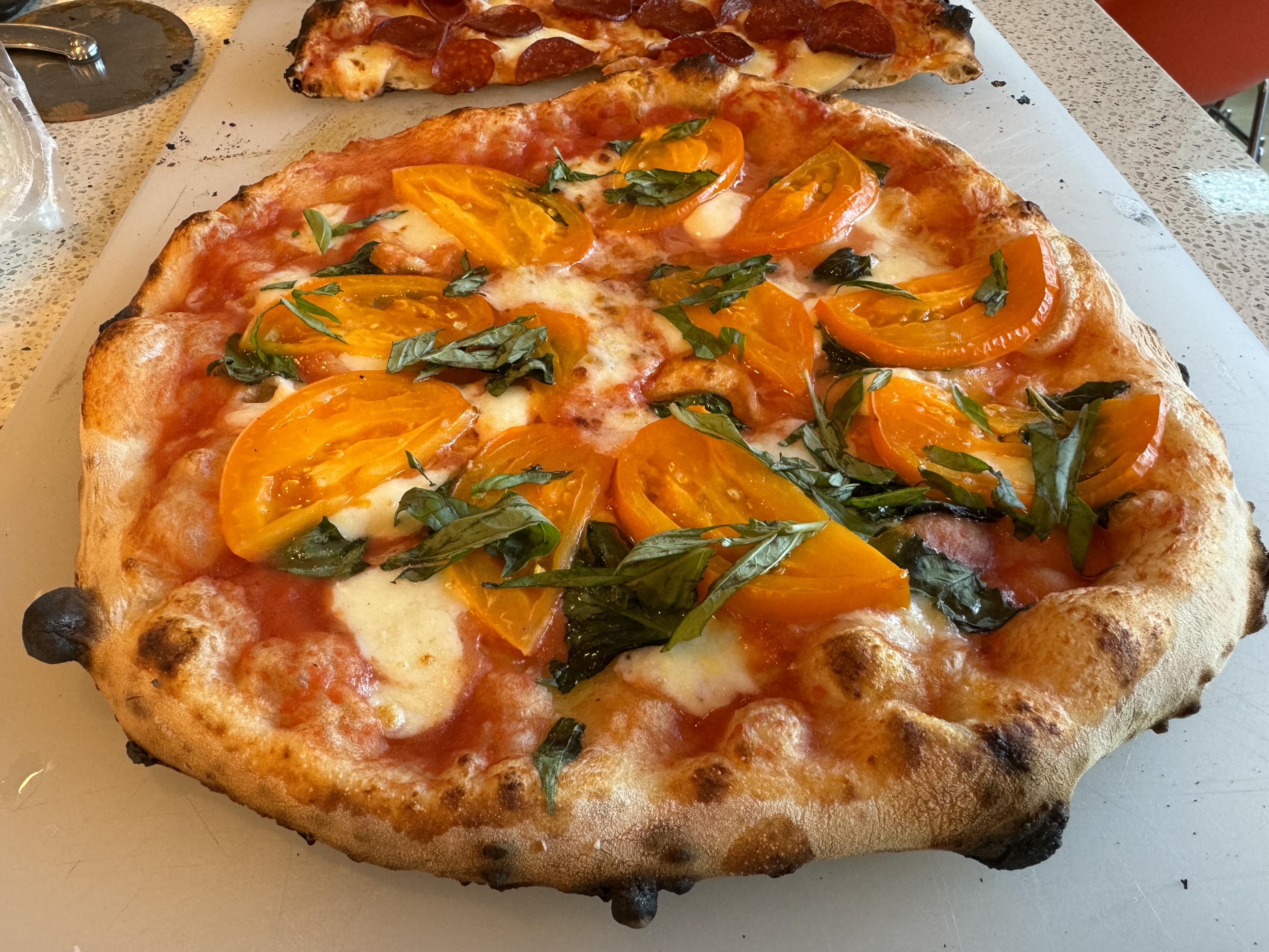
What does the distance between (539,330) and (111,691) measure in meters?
1.01

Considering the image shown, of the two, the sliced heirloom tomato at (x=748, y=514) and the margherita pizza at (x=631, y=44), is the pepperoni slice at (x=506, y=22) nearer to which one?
the margherita pizza at (x=631, y=44)

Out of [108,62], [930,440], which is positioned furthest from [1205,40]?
[108,62]

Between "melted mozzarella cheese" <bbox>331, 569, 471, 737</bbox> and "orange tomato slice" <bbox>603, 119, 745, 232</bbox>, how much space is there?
1.06 meters

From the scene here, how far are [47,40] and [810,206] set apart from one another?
2.65 m

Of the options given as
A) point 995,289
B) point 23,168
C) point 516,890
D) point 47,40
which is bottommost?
point 516,890

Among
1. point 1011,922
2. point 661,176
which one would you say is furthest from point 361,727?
point 661,176

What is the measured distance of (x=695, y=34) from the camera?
2.99 metres

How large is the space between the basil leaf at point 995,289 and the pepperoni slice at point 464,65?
1748 mm

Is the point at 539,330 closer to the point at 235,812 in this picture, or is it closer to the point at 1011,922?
the point at 235,812

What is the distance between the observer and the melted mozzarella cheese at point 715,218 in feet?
7.38

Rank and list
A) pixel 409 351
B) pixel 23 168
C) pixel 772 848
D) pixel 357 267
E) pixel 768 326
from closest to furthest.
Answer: pixel 772 848, pixel 409 351, pixel 768 326, pixel 357 267, pixel 23 168

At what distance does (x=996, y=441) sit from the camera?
1.79m

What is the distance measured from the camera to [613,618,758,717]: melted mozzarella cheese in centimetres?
150

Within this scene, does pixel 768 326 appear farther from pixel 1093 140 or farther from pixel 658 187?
pixel 1093 140
